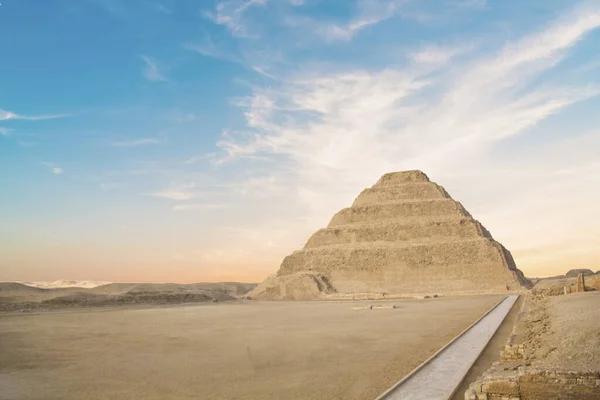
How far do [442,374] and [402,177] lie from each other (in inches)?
2548

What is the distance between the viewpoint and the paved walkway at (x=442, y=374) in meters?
6.74

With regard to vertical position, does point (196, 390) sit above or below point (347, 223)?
below

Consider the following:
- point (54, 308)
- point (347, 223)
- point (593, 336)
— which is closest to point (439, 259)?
point (347, 223)

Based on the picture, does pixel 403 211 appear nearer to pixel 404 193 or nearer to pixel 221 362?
pixel 404 193

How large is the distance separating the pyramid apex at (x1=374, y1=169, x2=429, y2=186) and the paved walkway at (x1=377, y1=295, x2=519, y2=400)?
5935cm

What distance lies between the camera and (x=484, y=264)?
5338 cm

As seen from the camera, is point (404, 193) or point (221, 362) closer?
point (221, 362)

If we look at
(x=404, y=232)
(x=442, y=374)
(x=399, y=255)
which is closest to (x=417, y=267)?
(x=399, y=255)

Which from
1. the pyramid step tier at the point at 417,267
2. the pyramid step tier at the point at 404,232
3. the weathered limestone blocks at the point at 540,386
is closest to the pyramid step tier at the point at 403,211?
the pyramid step tier at the point at 404,232

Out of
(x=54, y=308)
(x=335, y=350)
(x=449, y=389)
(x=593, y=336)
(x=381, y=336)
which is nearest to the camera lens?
(x=449, y=389)

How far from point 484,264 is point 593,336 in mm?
48443

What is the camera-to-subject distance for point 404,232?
60656 millimetres

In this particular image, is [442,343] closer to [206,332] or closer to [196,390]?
[196,390]

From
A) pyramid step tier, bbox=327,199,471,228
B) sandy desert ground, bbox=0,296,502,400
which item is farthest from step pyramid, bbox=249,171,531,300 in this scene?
sandy desert ground, bbox=0,296,502,400
